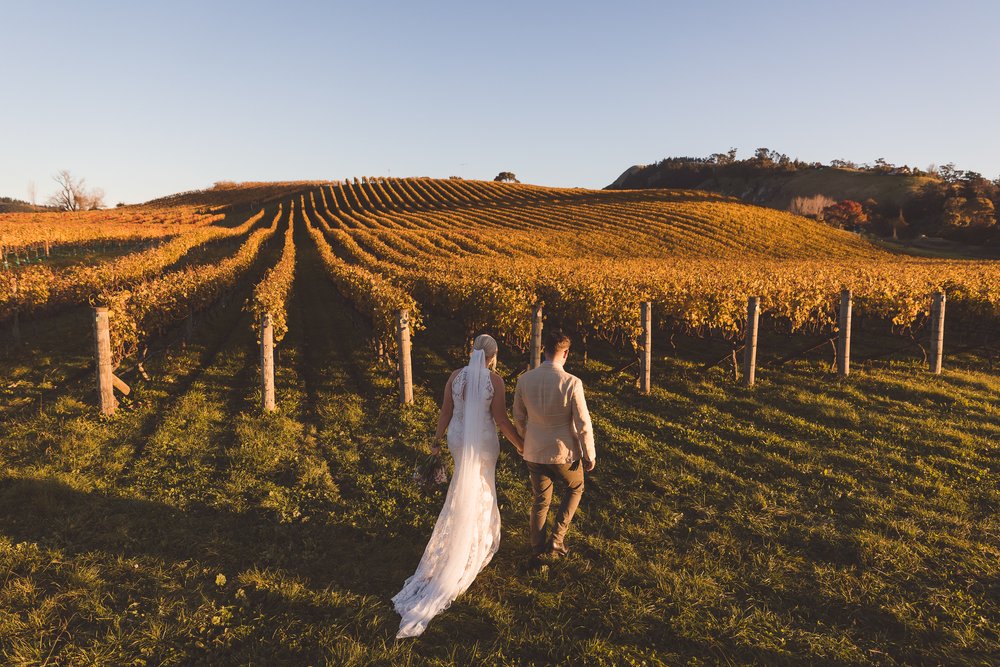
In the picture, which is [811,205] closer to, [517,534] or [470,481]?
[517,534]

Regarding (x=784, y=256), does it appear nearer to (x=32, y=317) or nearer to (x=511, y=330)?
(x=511, y=330)

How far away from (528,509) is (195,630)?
3509mm

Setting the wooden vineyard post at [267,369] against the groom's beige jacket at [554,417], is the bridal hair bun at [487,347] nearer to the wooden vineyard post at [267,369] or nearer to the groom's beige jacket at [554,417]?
the groom's beige jacket at [554,417]

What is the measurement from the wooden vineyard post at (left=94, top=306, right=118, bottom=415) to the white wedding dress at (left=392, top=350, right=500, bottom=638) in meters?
7.31

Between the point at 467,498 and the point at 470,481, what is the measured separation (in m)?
0.16

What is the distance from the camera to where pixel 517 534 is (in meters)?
5.59

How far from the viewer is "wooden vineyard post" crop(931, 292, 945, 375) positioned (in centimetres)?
1116

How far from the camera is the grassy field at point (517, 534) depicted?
4035mm

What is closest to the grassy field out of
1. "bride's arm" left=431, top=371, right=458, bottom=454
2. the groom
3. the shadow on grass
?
the shadow on grass

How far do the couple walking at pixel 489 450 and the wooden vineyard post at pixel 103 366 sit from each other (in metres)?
7.32

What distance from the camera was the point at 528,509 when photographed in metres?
A: 6.19

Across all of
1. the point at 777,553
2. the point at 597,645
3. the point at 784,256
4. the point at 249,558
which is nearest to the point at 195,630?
the point at 249,558

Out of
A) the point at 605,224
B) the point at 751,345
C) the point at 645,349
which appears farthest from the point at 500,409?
the point at 605,224

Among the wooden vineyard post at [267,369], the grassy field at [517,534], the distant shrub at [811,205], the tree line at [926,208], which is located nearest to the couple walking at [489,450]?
the grassy field at [517,534]
